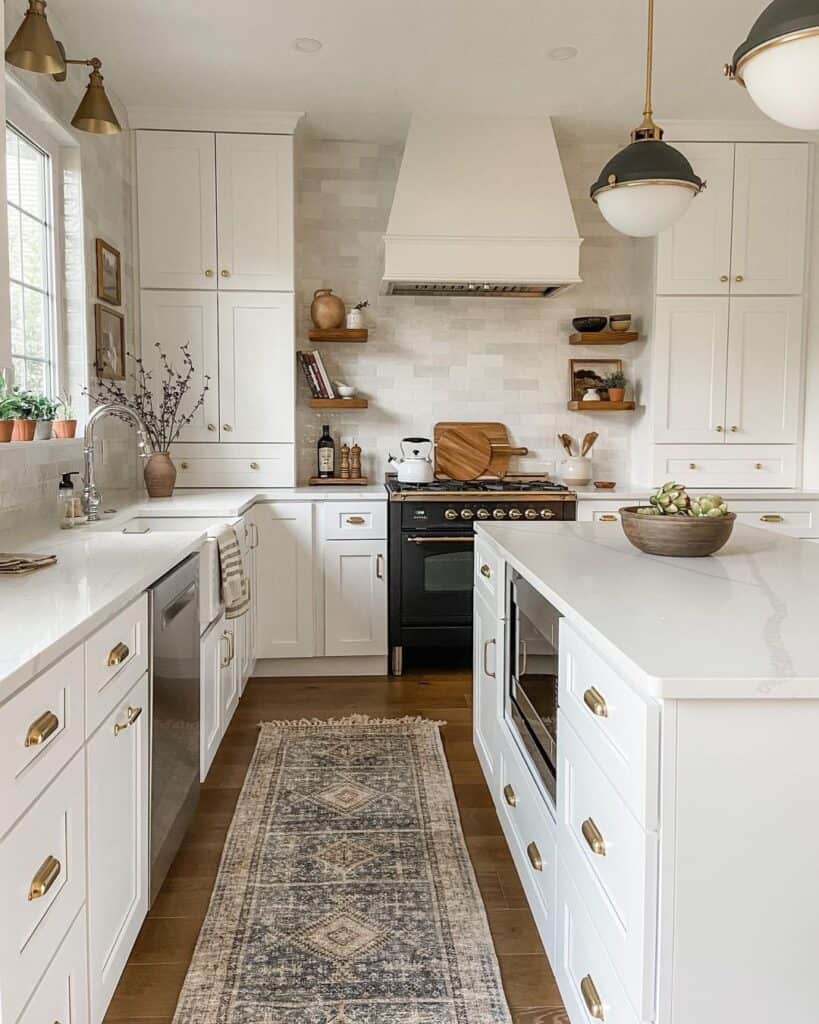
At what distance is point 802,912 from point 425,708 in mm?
2645

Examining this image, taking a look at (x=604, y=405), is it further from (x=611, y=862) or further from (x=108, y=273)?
(x=611, y=862)

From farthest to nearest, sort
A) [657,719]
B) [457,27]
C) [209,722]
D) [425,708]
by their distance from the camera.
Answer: [425,708] < [457,27] < [209,722] < [657,719]

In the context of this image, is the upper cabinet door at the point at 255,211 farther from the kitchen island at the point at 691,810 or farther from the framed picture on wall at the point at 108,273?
the kitchen island at the point at 691,810

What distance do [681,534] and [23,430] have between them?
1.98 metres

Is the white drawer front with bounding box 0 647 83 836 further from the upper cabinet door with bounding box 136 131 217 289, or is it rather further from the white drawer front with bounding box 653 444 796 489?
the white drawer front with bounding box 653 444 796 489

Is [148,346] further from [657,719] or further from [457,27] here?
[657,719]

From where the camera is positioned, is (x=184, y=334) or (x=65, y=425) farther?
(x=184, y=334)

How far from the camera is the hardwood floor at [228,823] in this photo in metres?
1.85

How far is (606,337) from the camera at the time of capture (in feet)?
14.8

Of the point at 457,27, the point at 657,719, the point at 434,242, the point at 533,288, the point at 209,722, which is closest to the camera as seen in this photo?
the point at 657,719

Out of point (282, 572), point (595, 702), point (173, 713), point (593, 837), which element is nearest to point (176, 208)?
point (282, 572)

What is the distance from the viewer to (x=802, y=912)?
1177mm

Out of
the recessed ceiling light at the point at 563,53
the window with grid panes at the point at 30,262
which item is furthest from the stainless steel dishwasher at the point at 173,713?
the recessed ceiling light at the point at 563,53

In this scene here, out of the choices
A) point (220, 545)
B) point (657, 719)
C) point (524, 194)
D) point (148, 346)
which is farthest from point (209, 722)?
point (524, 194)
